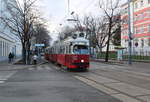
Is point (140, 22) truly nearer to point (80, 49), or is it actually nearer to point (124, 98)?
point (80, 49)

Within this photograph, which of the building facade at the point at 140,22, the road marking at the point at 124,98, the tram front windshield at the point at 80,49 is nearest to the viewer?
the road marking at the point at 124,98

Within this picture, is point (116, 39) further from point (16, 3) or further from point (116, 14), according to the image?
point (16, 3)

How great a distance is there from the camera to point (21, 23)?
32.2m

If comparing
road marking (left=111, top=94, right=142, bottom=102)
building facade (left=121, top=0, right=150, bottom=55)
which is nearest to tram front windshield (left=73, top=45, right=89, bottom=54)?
road marking (left=111, top=94, right=142, bottom=102)

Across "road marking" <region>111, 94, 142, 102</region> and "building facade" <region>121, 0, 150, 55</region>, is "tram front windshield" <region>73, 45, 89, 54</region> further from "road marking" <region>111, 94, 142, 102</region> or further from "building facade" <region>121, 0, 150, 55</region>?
"building facade" <region>121, 0, 150, 55</region>

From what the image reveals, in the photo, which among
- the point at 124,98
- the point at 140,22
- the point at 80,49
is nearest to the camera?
the point at 124,98

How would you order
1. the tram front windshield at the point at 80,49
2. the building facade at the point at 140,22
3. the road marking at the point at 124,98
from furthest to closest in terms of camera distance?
the building facade at the point at 140,22, the tram front windshield at the point at 80,49, the road marking at the point at 124,98

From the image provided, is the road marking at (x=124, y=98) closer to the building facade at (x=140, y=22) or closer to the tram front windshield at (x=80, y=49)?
the tram front windshield at (x=80, y=49)

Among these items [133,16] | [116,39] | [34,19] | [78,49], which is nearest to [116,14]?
[34,19]

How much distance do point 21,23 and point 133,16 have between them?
4198cm

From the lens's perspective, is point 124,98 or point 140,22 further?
point 140,22

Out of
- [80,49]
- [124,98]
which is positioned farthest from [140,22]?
[124,98]

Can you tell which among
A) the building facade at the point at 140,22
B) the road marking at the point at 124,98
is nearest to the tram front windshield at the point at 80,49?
the road marking at the point at 124,98

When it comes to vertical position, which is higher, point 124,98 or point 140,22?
point 140,22
